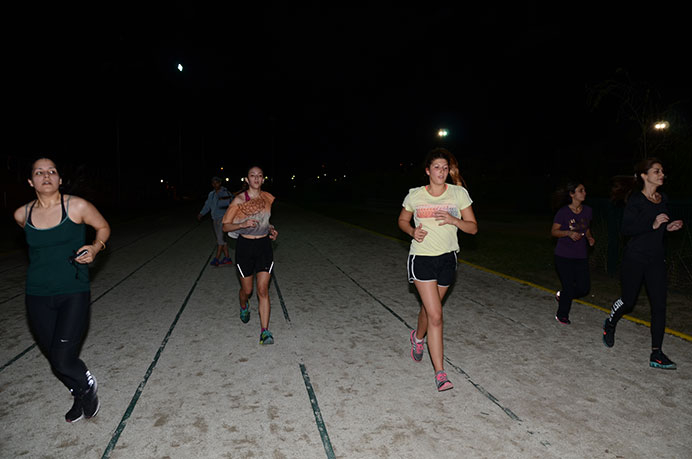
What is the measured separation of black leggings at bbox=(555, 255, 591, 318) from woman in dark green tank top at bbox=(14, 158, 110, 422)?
5.41 m

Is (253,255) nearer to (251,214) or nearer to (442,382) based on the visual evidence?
(251,214)

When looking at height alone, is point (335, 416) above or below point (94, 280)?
above

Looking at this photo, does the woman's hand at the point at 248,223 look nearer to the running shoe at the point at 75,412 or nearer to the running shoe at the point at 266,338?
the running shoe at the point at 266,338

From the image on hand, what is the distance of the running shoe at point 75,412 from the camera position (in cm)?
379

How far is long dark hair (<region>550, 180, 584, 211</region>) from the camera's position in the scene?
6427 mm

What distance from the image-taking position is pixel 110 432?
3.61m

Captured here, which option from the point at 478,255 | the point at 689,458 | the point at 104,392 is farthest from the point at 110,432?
the point at 478,255

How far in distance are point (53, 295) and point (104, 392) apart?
112 centimetres

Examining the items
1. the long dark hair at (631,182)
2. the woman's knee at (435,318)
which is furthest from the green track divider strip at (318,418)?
the long dark hair at (631,182)

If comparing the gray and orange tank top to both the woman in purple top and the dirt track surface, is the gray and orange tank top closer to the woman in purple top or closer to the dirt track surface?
the dirt track surface

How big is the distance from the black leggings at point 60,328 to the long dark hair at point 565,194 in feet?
18.6

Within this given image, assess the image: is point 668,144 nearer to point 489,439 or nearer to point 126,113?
point 489,439

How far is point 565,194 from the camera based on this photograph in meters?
6.50

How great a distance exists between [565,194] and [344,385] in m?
4.06
